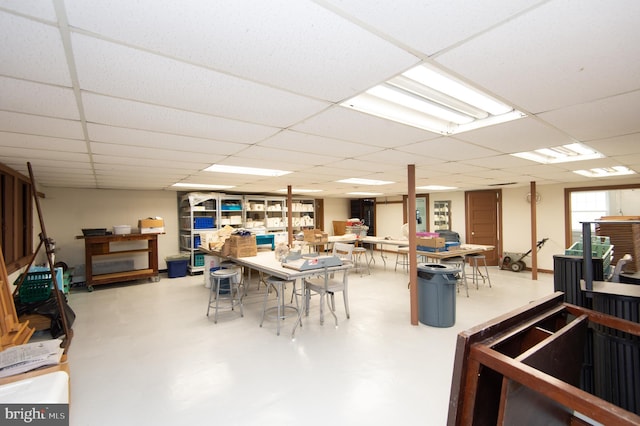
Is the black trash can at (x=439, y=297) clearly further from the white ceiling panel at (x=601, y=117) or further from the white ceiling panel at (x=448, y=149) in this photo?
the white ceiling panel at (x=601, y=117)

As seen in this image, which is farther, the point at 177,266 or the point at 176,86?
the point at 177,266

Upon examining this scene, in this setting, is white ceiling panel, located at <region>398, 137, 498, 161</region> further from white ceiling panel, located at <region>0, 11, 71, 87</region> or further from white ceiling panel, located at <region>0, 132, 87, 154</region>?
white ceiling panel, located at <region>0, 132, 87, 154</region>

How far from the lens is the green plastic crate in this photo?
387cm

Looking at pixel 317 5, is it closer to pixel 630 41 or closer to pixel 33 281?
pixel 630 41

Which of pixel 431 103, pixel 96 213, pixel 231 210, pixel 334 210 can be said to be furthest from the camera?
pixel 334 210

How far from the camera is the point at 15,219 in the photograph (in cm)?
407

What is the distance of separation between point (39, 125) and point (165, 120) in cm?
95

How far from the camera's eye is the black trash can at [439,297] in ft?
12.5

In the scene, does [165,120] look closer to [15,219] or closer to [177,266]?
[15,219]

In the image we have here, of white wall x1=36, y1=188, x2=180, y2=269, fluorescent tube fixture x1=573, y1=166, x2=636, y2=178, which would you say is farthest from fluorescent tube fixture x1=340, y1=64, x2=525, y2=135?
white wall x1=36, y1=188, x2=180, y2=269

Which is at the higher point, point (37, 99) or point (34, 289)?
point (37, 99)

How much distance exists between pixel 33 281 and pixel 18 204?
1.24m

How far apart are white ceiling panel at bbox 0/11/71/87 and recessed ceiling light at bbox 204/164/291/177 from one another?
255cm

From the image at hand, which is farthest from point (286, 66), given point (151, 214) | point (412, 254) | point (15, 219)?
point (151, 214)
